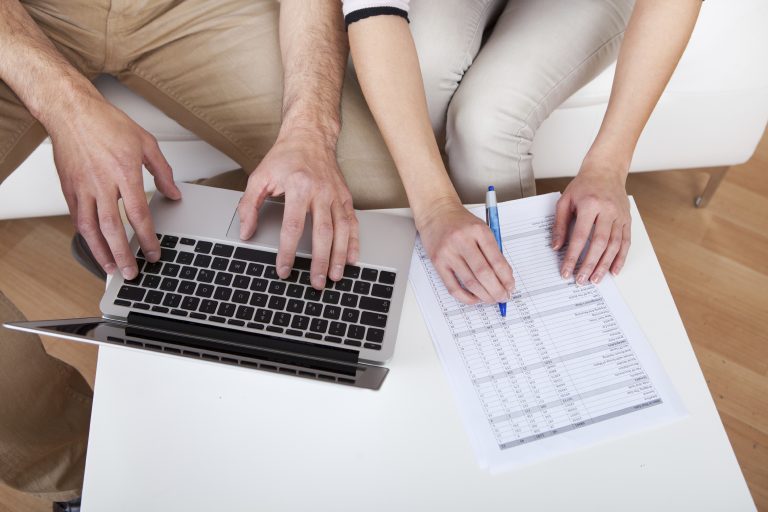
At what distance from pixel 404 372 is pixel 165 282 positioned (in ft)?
1.01

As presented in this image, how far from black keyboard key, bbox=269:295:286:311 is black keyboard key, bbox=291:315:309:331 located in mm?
22

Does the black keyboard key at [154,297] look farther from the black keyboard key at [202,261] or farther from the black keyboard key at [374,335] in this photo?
the black keyboard key at [374,335]

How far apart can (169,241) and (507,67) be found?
585mm

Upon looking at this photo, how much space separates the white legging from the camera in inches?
38.3

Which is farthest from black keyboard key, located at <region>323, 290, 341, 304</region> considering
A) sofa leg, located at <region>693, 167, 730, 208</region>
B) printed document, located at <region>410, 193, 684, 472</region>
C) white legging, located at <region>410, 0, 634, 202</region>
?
sofa leg, located at <region>693, 167, 730, 208</region>

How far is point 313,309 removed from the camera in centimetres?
73

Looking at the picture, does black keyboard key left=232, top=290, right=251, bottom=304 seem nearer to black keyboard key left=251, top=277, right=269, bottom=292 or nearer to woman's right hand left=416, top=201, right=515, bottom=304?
black keyboard key left=251, top=277, right=269, bottom=292

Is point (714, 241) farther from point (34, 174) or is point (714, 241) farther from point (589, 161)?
point (34, 174)

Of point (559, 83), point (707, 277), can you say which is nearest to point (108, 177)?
point (559, 83)

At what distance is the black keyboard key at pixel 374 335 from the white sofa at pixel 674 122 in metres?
0.69

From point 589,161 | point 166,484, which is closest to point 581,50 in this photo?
point 589,161

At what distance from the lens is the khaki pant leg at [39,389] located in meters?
0.87

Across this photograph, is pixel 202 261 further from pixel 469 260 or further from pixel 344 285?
pixel 469 260

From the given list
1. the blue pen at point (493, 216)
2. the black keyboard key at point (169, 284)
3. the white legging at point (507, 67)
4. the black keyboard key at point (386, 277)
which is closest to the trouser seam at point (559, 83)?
the white legging at point (507, 67)
